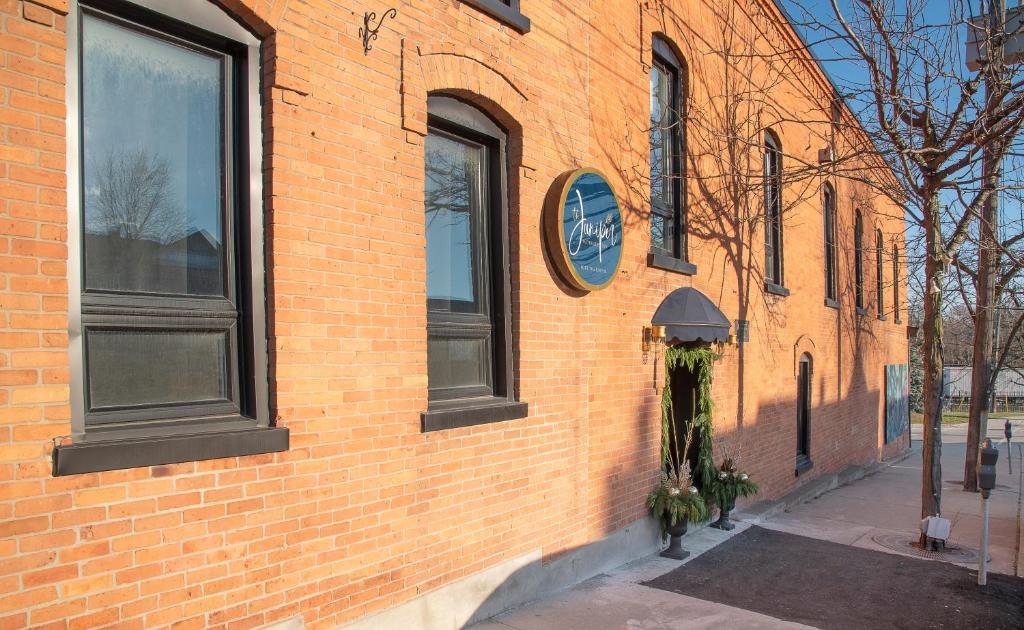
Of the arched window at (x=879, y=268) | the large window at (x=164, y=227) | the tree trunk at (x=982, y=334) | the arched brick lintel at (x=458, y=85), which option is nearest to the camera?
the large window at (x=164, y=227)

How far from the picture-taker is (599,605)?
6.15 metres

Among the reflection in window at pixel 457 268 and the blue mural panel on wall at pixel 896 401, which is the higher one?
the reflection in window at pixel 457 268

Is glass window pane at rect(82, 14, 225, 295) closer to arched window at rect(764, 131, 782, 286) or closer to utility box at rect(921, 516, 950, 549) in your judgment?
utility box at rect(921, 516, 950, 549)

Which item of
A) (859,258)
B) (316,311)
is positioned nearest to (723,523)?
(316,311)

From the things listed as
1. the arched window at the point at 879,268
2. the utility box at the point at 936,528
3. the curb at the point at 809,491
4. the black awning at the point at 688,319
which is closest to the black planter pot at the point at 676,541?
the black awning at the point at 688,319

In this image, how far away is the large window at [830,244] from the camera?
1520cm

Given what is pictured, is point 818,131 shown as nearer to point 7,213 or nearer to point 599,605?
point 599,605

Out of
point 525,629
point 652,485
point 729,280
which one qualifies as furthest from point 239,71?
point 729,280

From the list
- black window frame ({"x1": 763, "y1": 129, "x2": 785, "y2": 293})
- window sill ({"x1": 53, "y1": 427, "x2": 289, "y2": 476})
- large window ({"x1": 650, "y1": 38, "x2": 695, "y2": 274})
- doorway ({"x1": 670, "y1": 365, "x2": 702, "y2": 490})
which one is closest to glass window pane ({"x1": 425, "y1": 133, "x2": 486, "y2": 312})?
window sill ({"x1": 53, "y1": 427, "x2": 289, "y2": 476})

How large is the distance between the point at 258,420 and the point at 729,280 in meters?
7.60

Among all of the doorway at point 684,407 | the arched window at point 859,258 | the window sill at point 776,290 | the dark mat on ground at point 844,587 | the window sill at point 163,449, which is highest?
the arched window at point 859,258

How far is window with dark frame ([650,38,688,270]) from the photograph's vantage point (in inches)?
346

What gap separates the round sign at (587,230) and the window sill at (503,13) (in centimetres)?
129

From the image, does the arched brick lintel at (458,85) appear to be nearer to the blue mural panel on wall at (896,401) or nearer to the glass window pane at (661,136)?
the glass window pane at (661,136)
